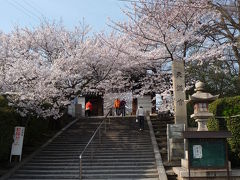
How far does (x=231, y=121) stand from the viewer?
11.9 m

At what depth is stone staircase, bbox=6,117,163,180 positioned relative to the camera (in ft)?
38.8

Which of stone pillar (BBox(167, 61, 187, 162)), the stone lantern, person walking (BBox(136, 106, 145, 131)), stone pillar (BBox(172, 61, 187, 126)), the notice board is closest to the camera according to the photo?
the notice board

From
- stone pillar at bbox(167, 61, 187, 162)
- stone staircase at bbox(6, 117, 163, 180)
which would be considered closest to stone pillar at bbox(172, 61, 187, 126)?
stone pillar at bbox(167, 61, 187, 162)

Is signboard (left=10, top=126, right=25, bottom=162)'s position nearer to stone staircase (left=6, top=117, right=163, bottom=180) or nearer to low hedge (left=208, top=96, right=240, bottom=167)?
stone staircase (left=6, top=117, right=163, bottom=180)

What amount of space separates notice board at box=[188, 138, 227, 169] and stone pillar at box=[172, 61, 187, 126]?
267cm

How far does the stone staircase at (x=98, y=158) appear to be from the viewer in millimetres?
11836

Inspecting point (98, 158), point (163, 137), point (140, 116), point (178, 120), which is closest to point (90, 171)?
point (98, 158)

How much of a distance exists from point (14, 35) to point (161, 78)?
1003 cm

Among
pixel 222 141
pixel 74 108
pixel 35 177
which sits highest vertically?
pixel 74 108

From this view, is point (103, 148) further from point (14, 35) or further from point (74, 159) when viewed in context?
point (14, 35)

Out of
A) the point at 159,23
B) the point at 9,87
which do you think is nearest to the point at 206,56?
the point at 159,23

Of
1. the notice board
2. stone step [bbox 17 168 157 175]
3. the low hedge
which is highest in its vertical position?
the low hedge

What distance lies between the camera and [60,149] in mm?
15461

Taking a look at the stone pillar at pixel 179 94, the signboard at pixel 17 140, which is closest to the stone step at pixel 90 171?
the signboard at pixel 17 140
